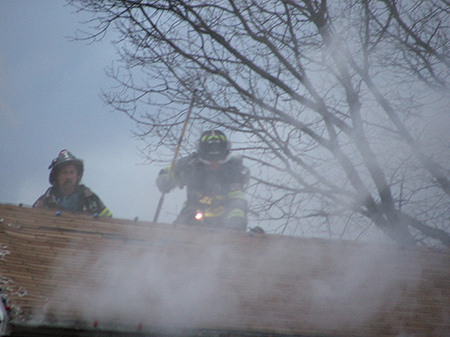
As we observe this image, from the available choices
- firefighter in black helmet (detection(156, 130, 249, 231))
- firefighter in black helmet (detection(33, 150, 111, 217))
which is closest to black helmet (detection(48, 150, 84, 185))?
firefighter in black helmet (detection(33, 150, 111, 217))

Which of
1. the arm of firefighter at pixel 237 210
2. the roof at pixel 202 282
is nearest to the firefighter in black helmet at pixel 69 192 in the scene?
the roof at pixel 202 282

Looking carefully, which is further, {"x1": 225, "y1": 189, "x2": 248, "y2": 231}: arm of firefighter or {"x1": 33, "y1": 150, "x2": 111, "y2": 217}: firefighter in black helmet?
{"x1": 33, "y1": 150, "x2": 111, "y2": 217}: firefighter in black helmet

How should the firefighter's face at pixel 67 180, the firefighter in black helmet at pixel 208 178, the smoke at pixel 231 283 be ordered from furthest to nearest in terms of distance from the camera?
the firefighter's face at pixel 67 180
the firefighter in black helmet at pixel 208 178
the smoke at pixel 231 283

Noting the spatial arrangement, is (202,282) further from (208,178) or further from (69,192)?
(69,192)

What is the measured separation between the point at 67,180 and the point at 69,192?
0.17 metres

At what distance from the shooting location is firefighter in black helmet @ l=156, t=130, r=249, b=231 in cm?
590

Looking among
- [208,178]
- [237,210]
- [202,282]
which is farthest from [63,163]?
[202,282]

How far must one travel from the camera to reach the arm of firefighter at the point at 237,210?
5.53 metres

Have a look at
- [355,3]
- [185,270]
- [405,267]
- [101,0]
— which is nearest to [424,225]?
[355,3]

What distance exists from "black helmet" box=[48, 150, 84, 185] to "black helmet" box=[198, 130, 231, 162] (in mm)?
1644

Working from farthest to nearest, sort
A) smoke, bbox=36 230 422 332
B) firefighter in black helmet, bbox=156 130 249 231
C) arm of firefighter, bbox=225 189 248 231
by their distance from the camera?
firefighter in black helmet, bbox=156 130 249 231 < arm of firefighter, bbox=225 189 248 231 < smoke, bbox=36 230 422 332

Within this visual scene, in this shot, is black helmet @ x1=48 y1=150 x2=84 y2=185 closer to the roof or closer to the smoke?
the roof

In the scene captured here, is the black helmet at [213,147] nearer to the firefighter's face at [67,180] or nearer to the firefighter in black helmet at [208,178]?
the firefighter in black helmet at [208,178]

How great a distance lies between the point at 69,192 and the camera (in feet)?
20.2
